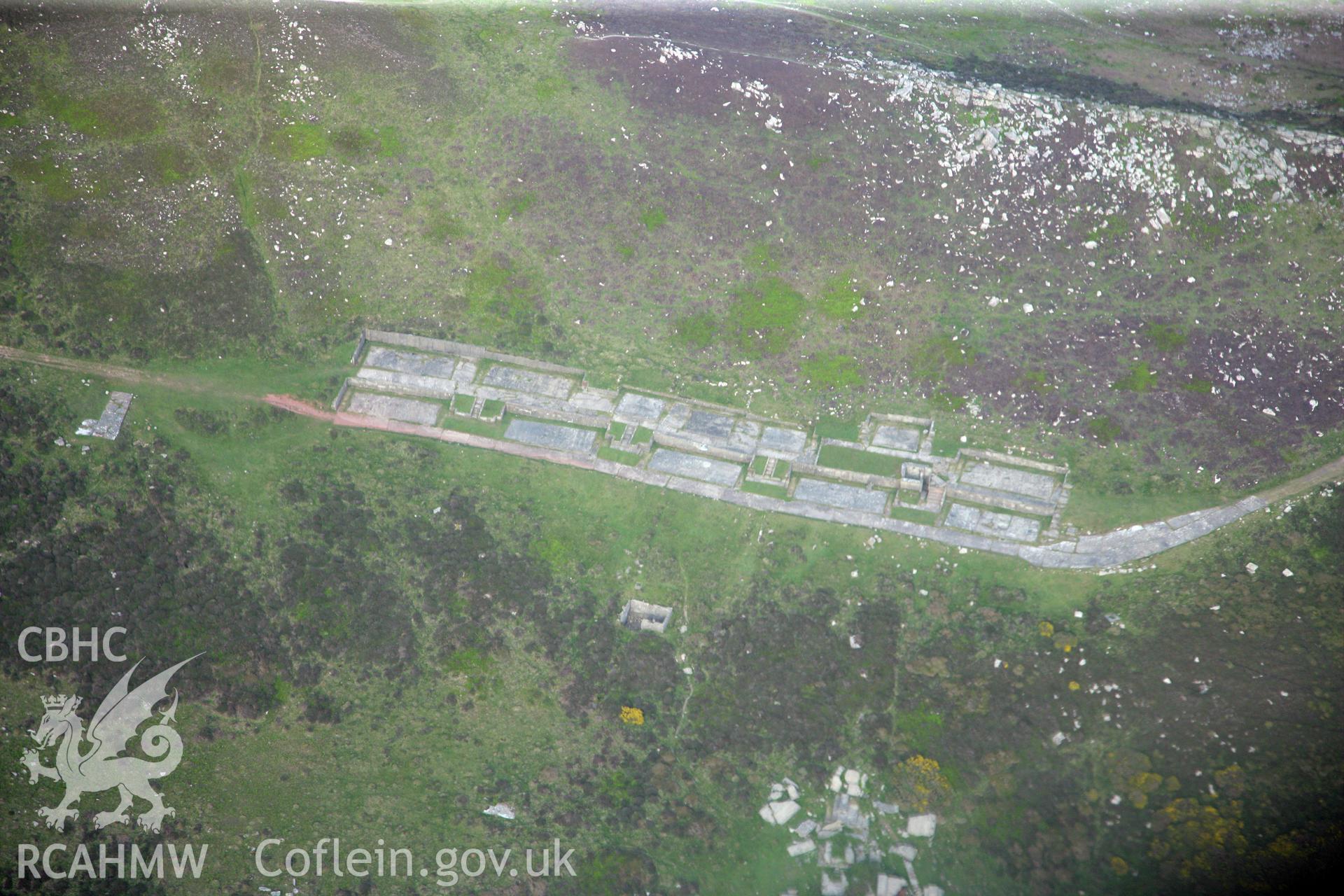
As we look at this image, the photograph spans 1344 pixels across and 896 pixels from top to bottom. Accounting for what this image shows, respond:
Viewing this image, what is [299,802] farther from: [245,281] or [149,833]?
[245,281]

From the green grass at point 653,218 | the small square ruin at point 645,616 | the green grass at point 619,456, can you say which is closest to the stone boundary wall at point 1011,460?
the green grass at point 619,456

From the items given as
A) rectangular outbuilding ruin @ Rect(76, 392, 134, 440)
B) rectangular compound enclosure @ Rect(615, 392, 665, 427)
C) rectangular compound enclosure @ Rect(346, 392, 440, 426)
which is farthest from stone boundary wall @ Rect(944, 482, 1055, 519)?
rectangular outbuilding ruin @ Rect(76, 392, 134, 440)

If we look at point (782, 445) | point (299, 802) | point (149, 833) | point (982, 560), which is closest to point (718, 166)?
point (782, 445)

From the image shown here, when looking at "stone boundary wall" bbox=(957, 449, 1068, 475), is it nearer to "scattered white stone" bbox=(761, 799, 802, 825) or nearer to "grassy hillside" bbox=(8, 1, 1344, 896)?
"grassy hillside" bbox=(8, 1, 1344, 896)

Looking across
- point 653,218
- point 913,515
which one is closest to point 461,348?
point 653,218

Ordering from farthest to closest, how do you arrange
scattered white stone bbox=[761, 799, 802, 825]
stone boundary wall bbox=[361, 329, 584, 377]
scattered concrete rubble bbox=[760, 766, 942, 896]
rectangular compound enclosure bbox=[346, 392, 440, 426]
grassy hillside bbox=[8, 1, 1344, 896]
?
1. stone boundary wall bbox=[361, 329, 584, 377]
2. rectangular compound enclosure bbox=[346, 392, 440, 426]
3. scattered white stone bbox=[761, 799, 802, 825]
4. grassy hillside bbox=[8, 1, 1344, 896]
5. scattered concrete rubble bbox=[760, 766, 942, 896]

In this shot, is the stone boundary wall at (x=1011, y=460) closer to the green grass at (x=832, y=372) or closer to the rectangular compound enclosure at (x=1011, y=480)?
the rectangular compound enclosure at (x=1011, y=480)
